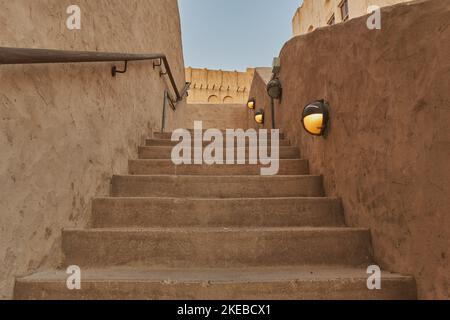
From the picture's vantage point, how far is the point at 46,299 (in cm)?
116

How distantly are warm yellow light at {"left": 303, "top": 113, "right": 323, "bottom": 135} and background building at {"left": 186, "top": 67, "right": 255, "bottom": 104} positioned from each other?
1917 centimetres

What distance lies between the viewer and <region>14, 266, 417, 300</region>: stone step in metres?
1.18

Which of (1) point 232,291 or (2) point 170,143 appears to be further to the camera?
(2) point 170,143

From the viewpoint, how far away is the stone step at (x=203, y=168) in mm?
2432

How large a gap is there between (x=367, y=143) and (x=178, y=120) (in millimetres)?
4460

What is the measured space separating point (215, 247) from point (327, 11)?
1316cm

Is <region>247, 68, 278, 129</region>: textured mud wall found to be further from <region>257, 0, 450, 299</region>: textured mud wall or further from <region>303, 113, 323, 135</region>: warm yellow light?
<region>257, 0, 450, 299</region>: textured mud wall

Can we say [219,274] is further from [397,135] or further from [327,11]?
[327,11]

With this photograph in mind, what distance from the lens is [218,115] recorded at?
900cm

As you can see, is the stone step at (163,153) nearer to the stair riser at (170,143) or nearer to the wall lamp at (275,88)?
the stair riser at (170,143)

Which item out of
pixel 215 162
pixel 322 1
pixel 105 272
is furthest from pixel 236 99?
pixel 105 272

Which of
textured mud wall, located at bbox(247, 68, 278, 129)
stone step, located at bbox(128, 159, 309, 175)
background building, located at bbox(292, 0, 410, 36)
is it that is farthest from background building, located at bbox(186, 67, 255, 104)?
stone step, located at bbox(128, 159, 309, 175)

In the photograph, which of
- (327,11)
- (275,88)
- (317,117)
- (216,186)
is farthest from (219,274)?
(327,11)

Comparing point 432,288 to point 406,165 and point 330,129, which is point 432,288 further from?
point 330,129
